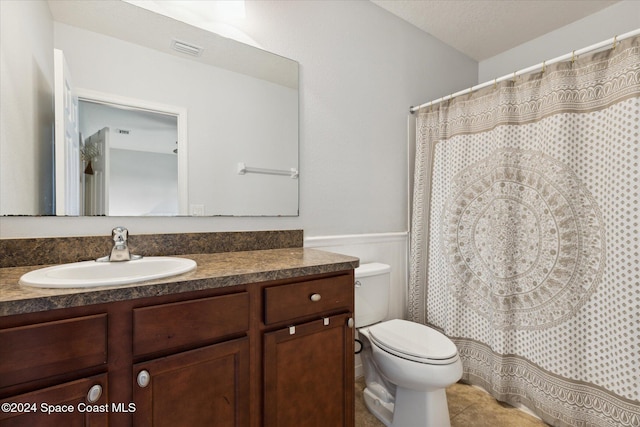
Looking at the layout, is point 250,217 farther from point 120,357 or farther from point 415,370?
point 415,370

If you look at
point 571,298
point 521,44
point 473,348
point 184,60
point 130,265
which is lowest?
point 473,348

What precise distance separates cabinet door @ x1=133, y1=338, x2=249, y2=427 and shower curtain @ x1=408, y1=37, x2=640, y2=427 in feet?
4.80

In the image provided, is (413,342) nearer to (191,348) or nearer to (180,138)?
(191,348)

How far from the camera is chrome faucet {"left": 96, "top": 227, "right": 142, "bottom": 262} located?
1.13 meters

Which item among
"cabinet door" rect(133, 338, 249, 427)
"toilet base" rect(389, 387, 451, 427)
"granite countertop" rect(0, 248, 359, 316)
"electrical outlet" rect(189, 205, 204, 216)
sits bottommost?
"toilet base" rect(389, 387, 451, 427)

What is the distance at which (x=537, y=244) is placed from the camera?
1.59m

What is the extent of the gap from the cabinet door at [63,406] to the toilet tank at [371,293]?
1.18 m

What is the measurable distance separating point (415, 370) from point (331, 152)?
1219mm

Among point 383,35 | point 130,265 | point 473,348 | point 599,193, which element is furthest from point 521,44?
point 130,265

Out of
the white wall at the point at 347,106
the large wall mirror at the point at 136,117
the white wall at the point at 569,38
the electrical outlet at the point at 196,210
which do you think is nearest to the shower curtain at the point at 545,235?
the white wall at the point at 347,106

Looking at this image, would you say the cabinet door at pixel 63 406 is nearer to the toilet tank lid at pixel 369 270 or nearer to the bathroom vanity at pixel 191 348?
the bathroom vanity at pixel 191 348

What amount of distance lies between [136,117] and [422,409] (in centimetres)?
182

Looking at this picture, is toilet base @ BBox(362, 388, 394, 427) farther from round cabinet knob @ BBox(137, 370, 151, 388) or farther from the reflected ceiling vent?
the reflected ceiling vent

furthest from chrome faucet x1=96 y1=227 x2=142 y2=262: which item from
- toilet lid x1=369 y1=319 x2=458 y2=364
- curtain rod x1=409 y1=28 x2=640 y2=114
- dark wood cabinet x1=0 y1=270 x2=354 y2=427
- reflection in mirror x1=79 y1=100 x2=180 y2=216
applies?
curtain rod x1=409 y1=28 x2=640 y2=114
